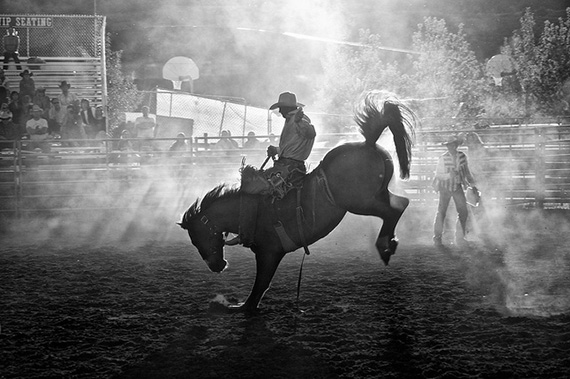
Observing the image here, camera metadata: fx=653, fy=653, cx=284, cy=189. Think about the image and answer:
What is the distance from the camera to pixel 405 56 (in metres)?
31.0

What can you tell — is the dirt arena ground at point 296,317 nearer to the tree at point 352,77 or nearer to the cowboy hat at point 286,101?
the cowboy hat at point 286,101

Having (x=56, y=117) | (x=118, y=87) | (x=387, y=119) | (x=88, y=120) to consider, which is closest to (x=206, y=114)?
(x=88, y=120)

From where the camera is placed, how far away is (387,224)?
216 inches

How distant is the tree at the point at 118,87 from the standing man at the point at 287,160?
2595 cm

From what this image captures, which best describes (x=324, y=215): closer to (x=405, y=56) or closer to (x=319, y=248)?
(x=319, y=248)

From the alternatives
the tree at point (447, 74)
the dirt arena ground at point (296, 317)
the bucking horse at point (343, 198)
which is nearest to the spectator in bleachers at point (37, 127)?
the dirt arena ground at point (296, 317)

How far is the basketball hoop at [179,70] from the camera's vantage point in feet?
102

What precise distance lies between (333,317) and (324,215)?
867mm

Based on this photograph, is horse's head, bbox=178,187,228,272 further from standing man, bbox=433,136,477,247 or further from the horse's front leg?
standing man, bbox=433,136,477,247

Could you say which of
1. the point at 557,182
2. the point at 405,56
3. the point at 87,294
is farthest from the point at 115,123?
the point at 87,294

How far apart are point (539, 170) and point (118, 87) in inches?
916

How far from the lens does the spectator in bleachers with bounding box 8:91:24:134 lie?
49.5ft

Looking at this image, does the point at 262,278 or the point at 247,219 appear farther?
the point at 247,219

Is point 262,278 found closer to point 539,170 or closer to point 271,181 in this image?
point 271,181
